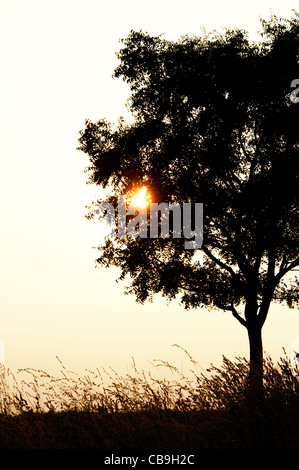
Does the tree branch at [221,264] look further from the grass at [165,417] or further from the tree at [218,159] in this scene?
the grass at [165,417]

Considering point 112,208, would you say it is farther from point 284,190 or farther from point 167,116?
point 284,190

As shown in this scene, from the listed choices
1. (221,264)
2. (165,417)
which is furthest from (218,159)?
(165,417)

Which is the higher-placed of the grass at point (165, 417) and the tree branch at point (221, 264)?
the tree branch at point (221, 264)

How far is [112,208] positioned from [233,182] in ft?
15.8

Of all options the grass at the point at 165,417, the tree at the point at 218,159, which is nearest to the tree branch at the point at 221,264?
the tree at the point at 218,159

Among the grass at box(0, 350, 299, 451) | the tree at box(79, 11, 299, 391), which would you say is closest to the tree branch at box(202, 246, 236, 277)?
the tree at box(79, 11, 299, 391)

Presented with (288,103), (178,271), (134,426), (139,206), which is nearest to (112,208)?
(139,206)

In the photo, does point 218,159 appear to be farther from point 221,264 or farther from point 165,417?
point 165,417

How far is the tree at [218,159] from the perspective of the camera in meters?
21.3

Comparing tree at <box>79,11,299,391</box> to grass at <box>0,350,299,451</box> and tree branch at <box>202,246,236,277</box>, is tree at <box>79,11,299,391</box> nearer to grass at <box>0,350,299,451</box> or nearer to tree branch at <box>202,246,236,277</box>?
tree branch at <box>202,246,236,277</box>

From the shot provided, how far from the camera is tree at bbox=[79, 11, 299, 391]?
21328 millimetres

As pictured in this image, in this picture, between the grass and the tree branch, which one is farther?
the tree branch

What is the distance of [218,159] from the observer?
21.8m

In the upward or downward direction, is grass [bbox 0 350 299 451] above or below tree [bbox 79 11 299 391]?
below
